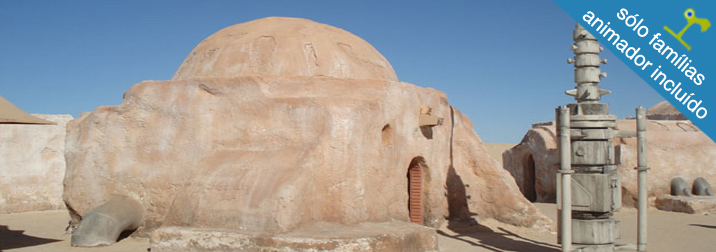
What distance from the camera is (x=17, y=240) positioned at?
10148 millimetres

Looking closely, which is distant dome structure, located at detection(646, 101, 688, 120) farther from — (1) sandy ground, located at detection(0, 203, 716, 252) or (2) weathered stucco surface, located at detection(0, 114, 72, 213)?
(2) weathered stucco surface, located at detection(0, 114, 72, 213)

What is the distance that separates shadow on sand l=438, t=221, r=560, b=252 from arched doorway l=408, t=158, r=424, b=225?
523 mm

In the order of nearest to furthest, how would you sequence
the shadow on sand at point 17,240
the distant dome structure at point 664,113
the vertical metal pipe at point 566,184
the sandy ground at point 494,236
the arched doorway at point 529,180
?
1. the vertical metal pipe at point 566,184
2. the sandy ground at point 494,236
3. the shadow on sand at point 17,240
4. the arched doorway at point 529,180
5. the distant dome structure at point 664,113

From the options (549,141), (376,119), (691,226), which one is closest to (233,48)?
(376,119)

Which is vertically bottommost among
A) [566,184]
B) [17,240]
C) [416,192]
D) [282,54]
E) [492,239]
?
[17,240]

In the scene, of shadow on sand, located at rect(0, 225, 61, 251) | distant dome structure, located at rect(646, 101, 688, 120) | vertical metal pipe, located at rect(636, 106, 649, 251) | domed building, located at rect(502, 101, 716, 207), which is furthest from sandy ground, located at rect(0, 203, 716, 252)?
distant dome structure, located at rect(646, 101, 688, 120)

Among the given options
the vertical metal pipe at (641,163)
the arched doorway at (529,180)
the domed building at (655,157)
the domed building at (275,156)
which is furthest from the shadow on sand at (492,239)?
the arched doorway at (529,180)

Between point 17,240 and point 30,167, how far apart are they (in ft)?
18.0

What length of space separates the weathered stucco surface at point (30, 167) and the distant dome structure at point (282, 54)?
626cm

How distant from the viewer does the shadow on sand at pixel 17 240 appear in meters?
9.61

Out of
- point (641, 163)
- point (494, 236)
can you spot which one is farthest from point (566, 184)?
point (494, 236)

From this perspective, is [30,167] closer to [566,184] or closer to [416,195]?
[416,195]

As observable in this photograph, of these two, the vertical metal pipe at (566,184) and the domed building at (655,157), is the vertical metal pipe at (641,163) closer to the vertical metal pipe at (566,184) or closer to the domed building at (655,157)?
the vertical metal pipe at (566,184)

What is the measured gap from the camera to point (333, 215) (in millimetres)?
8734
